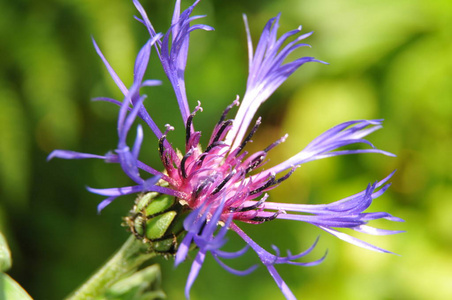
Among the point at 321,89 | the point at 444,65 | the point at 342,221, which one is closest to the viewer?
Answer: the point at 342,221

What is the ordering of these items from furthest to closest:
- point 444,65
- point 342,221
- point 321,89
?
1. point 321,89
2. point 444,65
3. point 342,221

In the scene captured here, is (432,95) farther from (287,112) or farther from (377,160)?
(287,112)

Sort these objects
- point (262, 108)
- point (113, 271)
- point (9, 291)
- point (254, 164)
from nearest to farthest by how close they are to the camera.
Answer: point (9, 291) → point (113, 271) → point (254, 164) → point (262, 108)

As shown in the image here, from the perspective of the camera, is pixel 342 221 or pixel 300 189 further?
pixel 300 189

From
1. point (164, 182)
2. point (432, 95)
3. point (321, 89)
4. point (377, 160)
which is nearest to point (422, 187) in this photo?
point (377, 160)

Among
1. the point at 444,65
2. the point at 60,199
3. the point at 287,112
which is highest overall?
the point at 444,65

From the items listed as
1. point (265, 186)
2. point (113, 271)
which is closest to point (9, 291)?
point (113, 271)

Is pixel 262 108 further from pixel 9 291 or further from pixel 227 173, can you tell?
pixel 9 291
